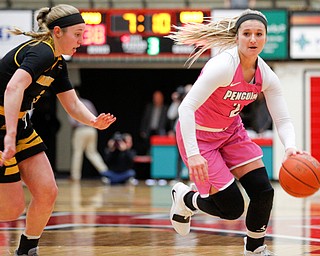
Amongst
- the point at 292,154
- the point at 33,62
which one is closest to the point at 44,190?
the point at 33,62

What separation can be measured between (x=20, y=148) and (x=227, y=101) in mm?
1428

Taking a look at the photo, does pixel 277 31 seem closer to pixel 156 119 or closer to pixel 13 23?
pixel 156 119

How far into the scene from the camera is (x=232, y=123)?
5812 millimetres

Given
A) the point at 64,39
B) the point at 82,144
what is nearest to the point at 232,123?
the point at 64,39

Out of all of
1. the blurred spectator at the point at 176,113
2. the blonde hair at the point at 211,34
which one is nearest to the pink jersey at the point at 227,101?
the blonde hair at the point at 211,34

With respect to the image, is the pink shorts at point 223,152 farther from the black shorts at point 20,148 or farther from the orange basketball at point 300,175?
the black shorts at point 20,148

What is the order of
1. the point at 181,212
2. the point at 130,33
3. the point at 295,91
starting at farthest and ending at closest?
the point at 295,91 < the point at 130,33 < the point at 181,212

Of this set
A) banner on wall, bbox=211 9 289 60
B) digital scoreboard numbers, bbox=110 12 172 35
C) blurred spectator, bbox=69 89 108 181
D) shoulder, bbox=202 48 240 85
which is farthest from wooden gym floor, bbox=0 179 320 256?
blurred spectator, bbox=69 89 108 181

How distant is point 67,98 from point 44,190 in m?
0.76

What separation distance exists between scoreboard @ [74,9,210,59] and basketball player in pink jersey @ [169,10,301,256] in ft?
30.2

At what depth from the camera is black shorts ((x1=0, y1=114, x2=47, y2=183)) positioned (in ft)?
17.3

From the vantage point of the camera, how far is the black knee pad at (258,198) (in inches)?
217

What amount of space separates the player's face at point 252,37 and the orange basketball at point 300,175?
76 cm

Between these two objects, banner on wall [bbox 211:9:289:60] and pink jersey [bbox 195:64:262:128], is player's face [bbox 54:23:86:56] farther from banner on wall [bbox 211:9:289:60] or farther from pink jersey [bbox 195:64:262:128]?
banner on wall [bbox 211:9:289:60]
